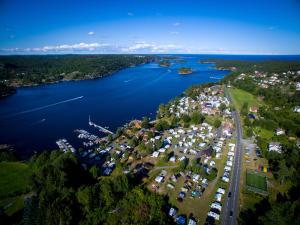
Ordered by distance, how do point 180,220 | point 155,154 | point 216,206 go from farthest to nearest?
point 155,154 < point 216,206 < point 180,220

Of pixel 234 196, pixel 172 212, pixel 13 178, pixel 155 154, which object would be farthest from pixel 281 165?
pixel 13 178

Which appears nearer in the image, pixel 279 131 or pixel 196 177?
pixel 196 177

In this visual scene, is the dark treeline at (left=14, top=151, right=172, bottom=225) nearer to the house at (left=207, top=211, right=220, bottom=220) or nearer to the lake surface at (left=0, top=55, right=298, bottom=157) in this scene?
the house at (left=207, top=211, right=220, bottom=220)

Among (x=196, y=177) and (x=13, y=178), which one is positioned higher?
(x=196, y=177)

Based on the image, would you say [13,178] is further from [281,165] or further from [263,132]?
[263,132]

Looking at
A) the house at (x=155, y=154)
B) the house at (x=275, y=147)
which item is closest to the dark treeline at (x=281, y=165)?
the house at (x=275, y=147)

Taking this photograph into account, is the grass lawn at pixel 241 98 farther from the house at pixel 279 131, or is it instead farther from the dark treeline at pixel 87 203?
the dark treeline at pixel 87 203
